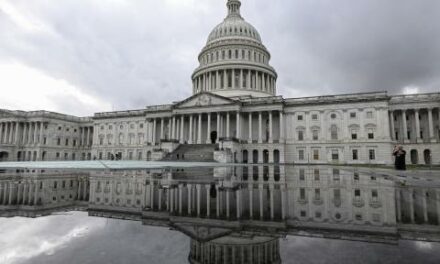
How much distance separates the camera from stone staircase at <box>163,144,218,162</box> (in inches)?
1882

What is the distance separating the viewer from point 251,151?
57125mm

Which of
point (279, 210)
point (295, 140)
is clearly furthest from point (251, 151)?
point (279, 210)

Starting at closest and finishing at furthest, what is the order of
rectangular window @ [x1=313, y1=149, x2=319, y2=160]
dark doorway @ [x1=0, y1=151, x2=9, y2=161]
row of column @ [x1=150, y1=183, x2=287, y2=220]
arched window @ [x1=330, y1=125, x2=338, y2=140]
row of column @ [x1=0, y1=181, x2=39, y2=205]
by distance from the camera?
row of column @ [x1=150, y1=183, x2=287, y2=220] < row of column @ [x1=0, y1=181, x2=39, y2=205] < arched window @ [x1=330, y1=125, x2=338, y2=140] < rectangular window @ [x1=313, y1=149, x2=319, y2=160] < dark doorway @ [x1=0, y1=151, x2=9, y2=161]

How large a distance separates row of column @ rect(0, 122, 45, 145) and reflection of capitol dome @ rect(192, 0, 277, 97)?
49.2 meters

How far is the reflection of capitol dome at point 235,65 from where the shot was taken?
7069 cm

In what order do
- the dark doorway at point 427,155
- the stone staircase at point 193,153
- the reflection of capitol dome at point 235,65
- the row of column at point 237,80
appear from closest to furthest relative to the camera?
the stone staircase at point 193,153, the dark doorway at point 427,155, the reflection of capitol dome at point 235,65, the row of column at point 237,80

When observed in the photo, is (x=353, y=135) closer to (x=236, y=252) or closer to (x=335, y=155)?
(x=335, y=155)

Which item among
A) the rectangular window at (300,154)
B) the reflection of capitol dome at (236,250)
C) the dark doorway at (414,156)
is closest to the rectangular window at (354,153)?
the rectangular window at (300,154)

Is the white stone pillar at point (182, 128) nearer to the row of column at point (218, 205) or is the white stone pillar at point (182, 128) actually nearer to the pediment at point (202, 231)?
the row of column at point (218, 205)

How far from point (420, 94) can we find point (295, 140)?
2751 centimetres

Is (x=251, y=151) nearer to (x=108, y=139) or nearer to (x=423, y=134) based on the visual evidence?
(x=423, y=134)

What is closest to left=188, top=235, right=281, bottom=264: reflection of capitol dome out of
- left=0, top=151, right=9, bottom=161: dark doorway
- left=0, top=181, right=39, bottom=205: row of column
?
left=0, top=181, right=39, bottom=205: row of column

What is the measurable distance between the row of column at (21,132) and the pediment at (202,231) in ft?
293

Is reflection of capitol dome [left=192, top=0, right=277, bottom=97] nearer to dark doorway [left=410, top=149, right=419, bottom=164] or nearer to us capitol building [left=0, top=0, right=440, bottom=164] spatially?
us capitol building [left=0, top=0, right=440, bottom=164]
